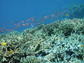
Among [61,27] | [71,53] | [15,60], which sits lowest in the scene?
[15,60]

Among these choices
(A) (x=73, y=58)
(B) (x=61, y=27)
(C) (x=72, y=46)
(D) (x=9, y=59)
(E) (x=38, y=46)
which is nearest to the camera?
(A) (x=73, y=58)

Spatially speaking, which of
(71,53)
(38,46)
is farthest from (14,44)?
(71,53)

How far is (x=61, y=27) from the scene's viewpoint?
4.82 meters

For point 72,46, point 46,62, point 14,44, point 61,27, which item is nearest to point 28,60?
point 46,62

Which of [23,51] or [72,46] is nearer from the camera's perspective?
[72,46]

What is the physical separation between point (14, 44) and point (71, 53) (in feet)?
9.21

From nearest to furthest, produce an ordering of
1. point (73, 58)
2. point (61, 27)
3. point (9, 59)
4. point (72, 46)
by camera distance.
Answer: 1. point (73, 58)
2. point (72, 46)
3. point (9, 59)
4. point (61, 27)

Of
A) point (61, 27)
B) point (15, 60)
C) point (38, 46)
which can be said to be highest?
point (61, 27)

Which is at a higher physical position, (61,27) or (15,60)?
(61,27)

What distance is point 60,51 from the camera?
2.87 metres

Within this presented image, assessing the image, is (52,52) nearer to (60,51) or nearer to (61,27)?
(60,51)

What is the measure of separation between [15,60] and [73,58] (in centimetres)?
243

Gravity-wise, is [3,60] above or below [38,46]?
below

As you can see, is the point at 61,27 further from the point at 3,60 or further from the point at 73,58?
the point at 3,60
